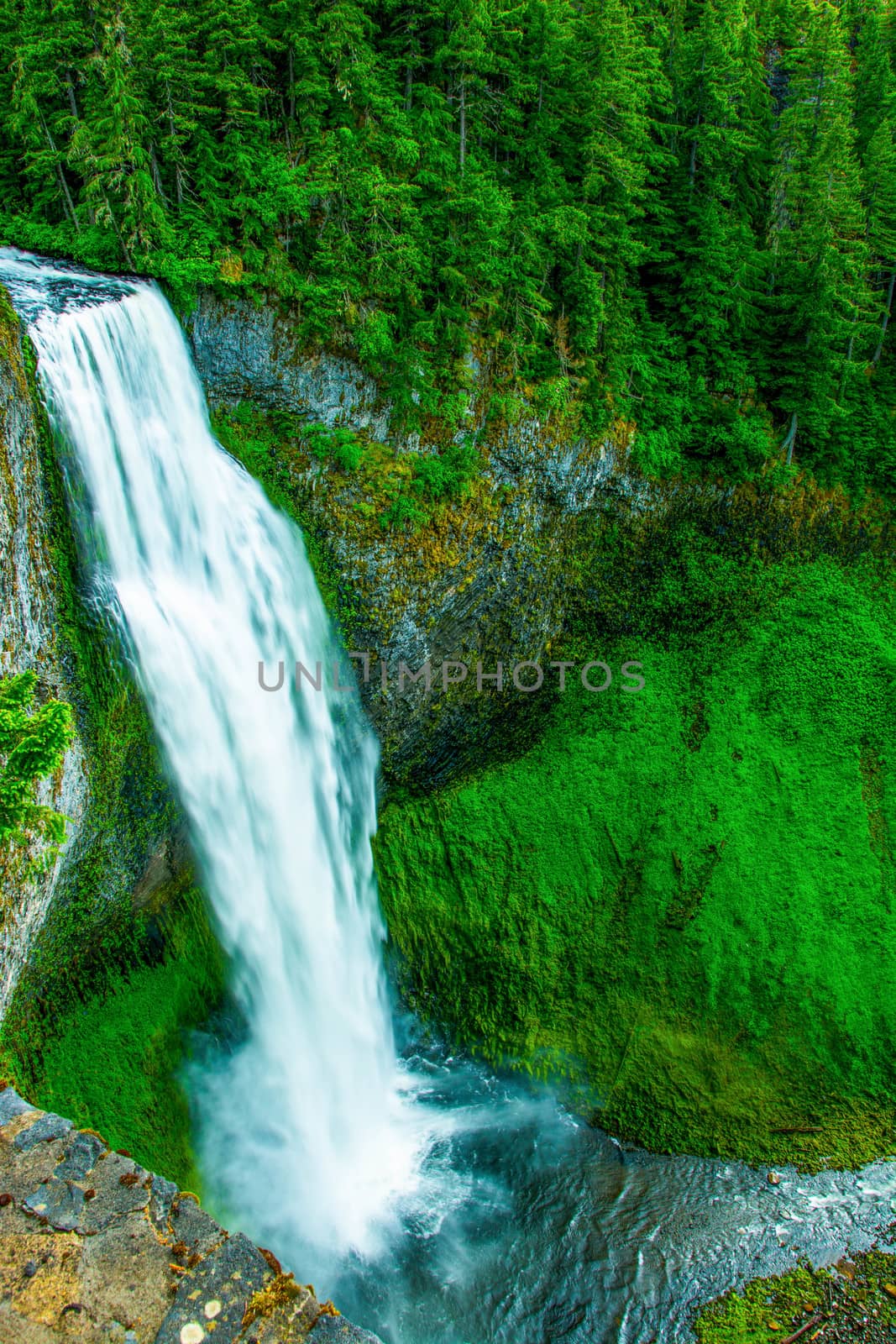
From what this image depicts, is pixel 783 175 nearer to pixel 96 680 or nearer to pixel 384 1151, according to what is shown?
pixel 96 680

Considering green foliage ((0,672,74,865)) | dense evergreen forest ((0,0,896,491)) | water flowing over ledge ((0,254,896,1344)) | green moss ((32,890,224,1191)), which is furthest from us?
dense evergreen forest ((0,0,896,491))

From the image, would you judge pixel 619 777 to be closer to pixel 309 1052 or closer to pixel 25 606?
pixel 309 1052

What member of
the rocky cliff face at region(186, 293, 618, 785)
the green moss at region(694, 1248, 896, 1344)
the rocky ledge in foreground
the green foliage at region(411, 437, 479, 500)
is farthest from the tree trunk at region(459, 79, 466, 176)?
the green moss at region(694, 1248, 896, 1344)

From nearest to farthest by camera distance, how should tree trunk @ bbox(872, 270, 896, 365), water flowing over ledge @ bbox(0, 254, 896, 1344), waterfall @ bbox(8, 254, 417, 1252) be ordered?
water flowing over ledge @ bbox(0, 254, 896, 1344) < waterfall @ bbox(8, 254, 417, 1252) < tree trunk @ bbox(872, 270, 896, 365)

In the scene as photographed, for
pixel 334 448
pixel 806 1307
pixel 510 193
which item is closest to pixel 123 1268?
pixel 806 1307

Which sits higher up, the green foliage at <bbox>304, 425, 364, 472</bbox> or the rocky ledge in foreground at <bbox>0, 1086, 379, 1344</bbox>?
the green foliage at <bbox>304, 425, 364, 472</bbox>

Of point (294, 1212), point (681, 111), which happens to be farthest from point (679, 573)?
point (294, 1212)

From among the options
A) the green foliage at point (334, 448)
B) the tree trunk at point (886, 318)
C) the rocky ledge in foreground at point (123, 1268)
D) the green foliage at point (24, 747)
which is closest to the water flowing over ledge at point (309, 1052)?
the green foliage at point (334, 448)

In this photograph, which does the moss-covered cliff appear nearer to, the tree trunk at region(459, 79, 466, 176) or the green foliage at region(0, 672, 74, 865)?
the tree trunk at region(459, 79, 466, 176)
